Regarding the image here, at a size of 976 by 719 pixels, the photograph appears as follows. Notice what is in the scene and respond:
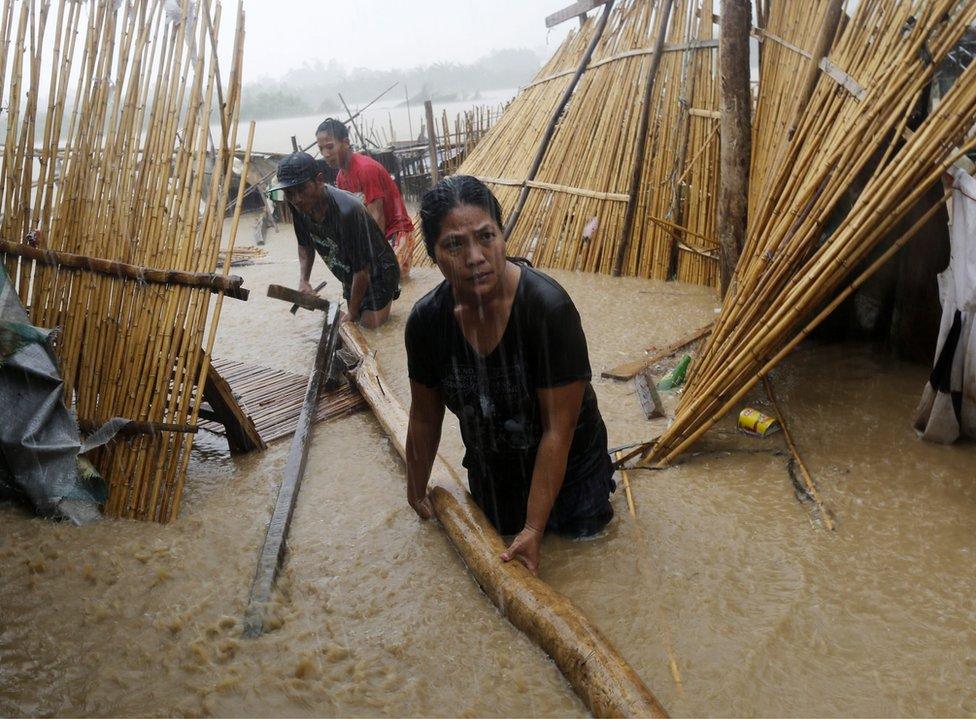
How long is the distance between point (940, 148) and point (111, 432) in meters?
3.25

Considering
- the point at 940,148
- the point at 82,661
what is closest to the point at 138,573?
the point at 82,661

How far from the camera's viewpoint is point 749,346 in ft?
9.59

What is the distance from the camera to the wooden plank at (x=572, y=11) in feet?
22.2

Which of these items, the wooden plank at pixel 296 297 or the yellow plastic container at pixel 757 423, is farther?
the wooden plank at pixel 296 297

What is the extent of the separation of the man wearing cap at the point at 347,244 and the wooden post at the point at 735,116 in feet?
8.40

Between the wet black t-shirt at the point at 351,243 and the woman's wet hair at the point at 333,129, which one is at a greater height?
the woman's wet hair at the point at 333,129

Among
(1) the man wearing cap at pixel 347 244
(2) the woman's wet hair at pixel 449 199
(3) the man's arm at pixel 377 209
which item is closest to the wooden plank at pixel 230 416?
(2) the woman's wet hair at pixel 449 199

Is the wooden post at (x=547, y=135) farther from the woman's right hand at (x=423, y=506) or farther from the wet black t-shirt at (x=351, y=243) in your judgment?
the woman's right hand at (x=423, y=506)

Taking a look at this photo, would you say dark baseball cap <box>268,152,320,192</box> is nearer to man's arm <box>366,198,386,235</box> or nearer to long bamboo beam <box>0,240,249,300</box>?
man's arm <box>366,198,386,235</box>

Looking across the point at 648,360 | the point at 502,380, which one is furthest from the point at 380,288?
the point at 502,380

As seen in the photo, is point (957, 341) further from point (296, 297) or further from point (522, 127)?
point (522, 127)

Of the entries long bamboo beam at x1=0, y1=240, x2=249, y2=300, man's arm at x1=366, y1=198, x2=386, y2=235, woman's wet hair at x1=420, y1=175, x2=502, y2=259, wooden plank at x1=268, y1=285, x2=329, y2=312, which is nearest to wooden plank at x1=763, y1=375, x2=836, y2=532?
woman's wet hair at x1=420, y1=175, x2=502, y2=259

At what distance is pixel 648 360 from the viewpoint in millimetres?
4293

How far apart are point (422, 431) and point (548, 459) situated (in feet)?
1.61
